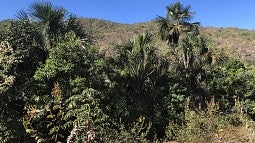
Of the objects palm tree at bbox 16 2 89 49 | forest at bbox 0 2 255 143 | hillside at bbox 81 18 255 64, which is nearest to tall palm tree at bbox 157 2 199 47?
forest at bbox 0 2 255 143

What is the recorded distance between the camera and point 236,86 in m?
36.1

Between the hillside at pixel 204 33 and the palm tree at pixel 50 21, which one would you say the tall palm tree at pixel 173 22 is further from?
the hillside at pixel 204 33

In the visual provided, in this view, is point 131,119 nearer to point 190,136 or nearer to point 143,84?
point 143,84

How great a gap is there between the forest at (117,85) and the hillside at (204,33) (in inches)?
1196

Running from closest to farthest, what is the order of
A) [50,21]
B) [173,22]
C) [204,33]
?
[50,21] → [173,22] → [204,33]

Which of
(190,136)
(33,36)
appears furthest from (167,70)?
(190,136)

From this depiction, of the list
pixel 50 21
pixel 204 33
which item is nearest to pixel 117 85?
pixel 50 21

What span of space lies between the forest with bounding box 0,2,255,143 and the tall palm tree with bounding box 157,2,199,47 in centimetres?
57

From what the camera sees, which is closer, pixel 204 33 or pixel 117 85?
pixel 117 85

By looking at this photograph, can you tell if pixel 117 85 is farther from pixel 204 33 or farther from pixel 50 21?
pixel 204 33

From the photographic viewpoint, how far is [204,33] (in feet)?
266

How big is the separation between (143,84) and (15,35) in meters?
9.20

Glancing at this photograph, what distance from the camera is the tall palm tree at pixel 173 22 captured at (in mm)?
37438

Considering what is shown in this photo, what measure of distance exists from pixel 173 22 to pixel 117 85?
39.0 ft
